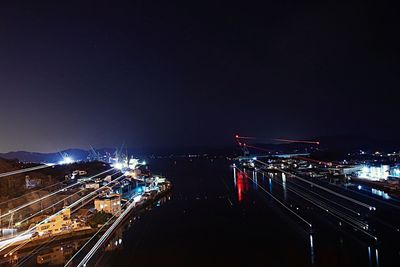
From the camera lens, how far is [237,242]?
5.13 meters

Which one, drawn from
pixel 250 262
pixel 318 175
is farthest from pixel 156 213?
pixel 318 175

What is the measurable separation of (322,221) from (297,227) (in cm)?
55

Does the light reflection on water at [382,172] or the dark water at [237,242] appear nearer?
the dark water at [237,242]

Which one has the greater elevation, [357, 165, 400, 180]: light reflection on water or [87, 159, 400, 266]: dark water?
[357, 165, 400, 180]: light reflection on water

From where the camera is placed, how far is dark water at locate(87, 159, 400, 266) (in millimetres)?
4316

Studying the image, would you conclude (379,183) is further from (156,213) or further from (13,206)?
(13,206)

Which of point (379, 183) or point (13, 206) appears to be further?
point (379, 183)

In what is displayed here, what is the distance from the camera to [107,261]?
14.5ft

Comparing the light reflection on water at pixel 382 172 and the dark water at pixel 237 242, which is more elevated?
the light reflection on water at pixel 382 172

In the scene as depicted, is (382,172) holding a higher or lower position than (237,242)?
higher

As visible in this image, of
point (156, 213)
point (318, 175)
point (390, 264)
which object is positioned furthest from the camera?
point (318, 175)

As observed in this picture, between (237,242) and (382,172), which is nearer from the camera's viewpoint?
(237,242)

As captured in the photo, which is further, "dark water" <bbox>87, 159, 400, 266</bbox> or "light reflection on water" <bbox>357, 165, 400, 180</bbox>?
"light reflection on water" <bbox>357, 165, 400, 180</bbox>

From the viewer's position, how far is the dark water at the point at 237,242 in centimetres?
432
